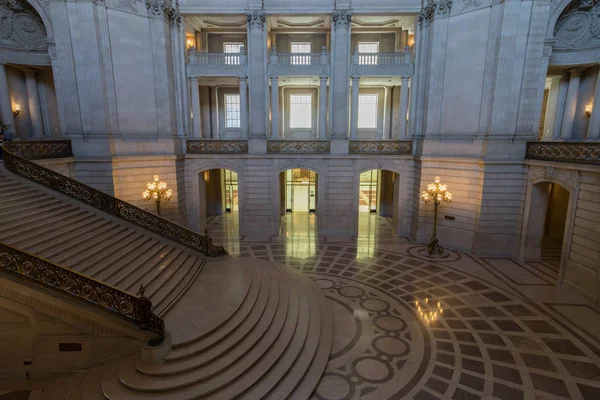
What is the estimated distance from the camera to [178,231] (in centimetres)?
1108

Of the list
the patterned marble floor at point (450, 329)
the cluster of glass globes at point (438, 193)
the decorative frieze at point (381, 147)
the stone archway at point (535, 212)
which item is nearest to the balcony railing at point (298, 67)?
the decorative frieze at point (381, 147)

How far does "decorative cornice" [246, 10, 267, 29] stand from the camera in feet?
50.6

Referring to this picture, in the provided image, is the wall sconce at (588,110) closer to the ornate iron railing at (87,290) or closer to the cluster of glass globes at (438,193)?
the cluster of glass globes at (438,193)

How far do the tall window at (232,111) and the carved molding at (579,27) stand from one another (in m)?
16.0

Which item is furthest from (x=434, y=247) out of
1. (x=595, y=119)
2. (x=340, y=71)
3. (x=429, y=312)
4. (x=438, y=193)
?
(x=340, y=71)

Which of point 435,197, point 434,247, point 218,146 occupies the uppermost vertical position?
point 218,146

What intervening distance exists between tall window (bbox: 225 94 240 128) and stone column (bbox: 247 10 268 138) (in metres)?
4.27

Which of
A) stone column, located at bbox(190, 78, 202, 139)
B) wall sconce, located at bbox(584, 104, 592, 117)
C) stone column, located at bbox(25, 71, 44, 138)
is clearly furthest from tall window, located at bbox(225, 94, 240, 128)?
wall sconce, located at bbox(584, 104, 592, 117)

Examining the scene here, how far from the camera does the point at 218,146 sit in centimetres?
1639

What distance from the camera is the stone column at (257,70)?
15.6 meters

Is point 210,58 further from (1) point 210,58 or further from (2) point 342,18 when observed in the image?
(2) point 342,18

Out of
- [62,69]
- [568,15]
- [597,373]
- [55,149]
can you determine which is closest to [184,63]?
[62,69]

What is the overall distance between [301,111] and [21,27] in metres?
13.8

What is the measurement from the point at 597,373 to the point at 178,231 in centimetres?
1168
